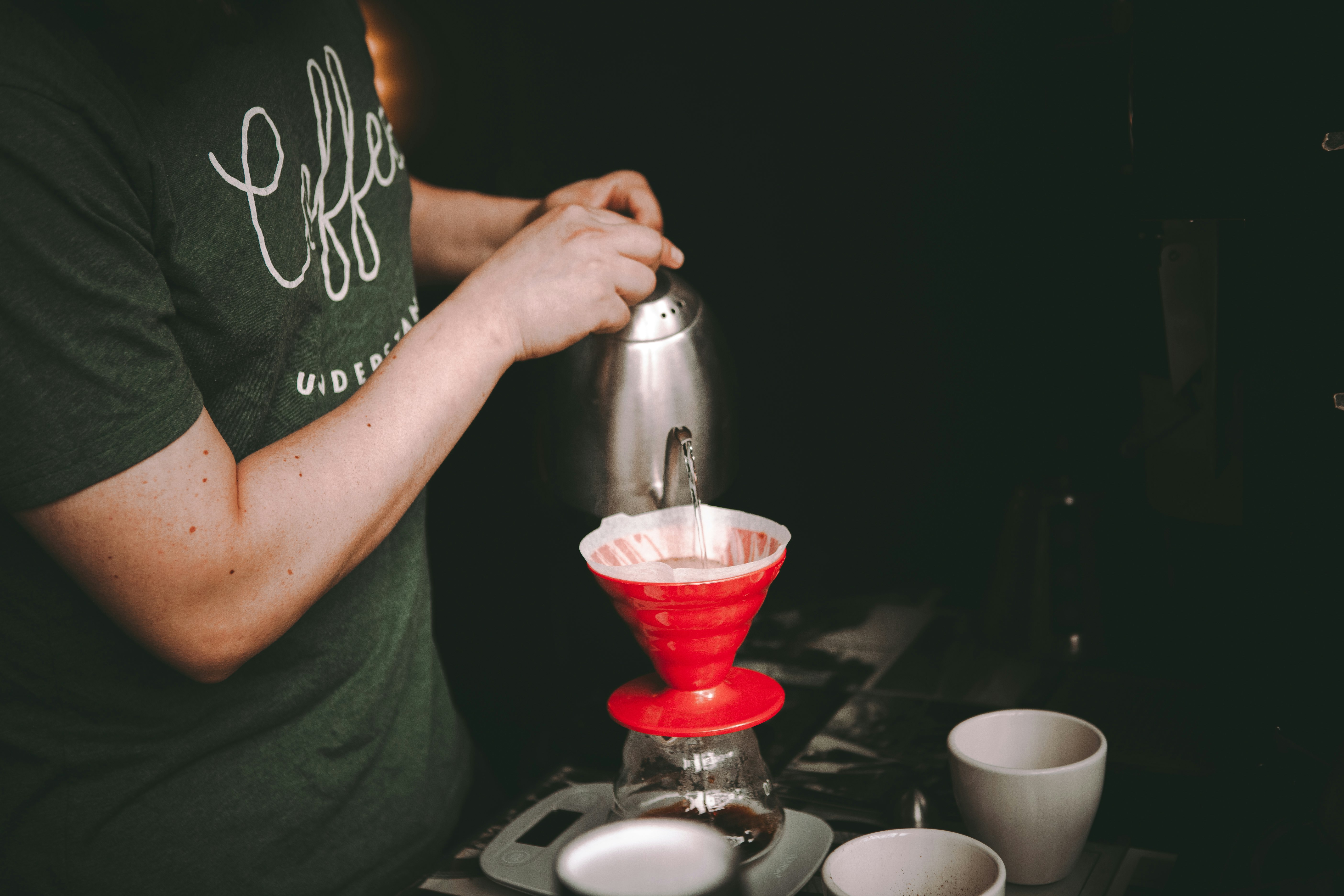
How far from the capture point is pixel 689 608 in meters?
0.68

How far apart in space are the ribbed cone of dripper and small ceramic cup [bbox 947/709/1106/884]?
5.8 inches

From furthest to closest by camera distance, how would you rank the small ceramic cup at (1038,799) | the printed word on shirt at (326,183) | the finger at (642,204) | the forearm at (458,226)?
1. the forearm at (458,226)
2. the finger at (642,204)
3. the printed word on shirt at (326,183)
4. the small ceramic cup at (1038,799)

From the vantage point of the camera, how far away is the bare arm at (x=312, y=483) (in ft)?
2.06

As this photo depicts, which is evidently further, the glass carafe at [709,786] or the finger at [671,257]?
the finger at [671,257]

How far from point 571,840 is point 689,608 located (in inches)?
7.0

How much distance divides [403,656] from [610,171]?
0.66 meters

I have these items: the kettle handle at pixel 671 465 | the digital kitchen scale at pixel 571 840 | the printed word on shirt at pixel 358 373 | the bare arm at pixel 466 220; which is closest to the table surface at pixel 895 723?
the digital kitchen scale at pixel 571 840

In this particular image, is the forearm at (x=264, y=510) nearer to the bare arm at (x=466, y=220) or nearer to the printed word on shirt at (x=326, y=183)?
the printed word on shirt at (x=326, y=183)

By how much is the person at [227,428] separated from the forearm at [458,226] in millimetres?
138

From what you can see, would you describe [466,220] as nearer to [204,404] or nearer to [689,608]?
[204,404]

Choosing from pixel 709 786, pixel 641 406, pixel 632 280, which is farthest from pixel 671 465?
pixel 709 786

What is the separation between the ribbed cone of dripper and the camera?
2.24 ft

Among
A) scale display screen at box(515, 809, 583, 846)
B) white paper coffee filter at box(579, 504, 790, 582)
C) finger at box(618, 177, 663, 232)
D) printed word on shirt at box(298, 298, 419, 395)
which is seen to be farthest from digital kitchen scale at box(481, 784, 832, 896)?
finger at box(618, 177, 663, 232)

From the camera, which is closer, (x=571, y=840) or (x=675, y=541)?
(x=571, y=840)
